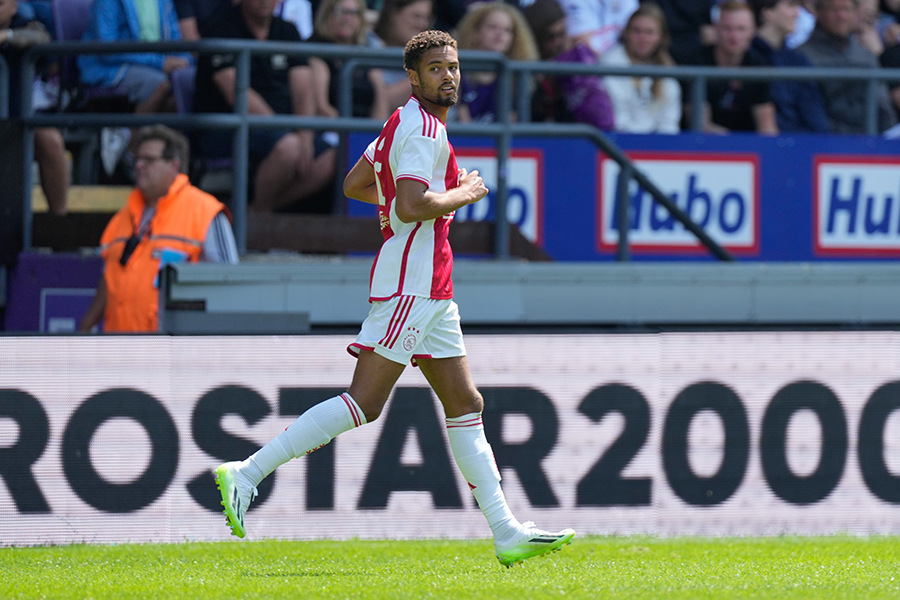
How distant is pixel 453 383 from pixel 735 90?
5.38 metres

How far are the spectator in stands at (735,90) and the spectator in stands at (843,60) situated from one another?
1.68ft

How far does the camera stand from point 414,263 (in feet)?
16.5

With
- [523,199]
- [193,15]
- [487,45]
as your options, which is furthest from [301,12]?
[523,199]

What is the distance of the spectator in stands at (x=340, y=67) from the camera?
8.48 metres

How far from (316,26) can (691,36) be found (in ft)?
9.96

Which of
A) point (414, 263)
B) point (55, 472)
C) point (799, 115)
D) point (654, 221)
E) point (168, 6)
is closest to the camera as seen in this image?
point (414, 263)

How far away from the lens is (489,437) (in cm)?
678

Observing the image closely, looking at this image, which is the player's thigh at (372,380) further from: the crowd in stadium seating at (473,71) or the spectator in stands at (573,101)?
the spectator in stands at (573,101)

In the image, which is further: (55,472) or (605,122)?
(605,122)

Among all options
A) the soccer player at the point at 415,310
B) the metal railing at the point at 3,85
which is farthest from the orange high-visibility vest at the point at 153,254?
the soccer player at the point at 415,310

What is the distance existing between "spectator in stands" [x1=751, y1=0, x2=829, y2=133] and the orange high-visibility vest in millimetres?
4404

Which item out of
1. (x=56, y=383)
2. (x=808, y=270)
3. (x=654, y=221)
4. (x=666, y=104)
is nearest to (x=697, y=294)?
(x=808, y=270)

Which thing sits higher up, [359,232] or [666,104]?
[666,104]

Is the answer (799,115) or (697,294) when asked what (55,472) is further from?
(799,115)
